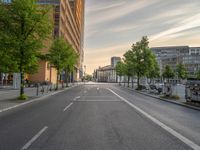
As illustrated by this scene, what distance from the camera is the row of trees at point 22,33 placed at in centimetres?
2092

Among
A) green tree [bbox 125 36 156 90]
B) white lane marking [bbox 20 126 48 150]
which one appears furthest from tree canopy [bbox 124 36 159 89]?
white lane marking [bbox 20 126 48 150]

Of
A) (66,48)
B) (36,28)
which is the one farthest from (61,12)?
(36,28)

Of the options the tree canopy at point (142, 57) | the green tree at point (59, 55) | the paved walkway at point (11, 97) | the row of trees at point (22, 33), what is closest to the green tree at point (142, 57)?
the tree canopy at point (142, 57)

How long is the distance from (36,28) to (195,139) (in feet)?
58.0

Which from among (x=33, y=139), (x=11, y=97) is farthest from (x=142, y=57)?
(x=33, y=139)

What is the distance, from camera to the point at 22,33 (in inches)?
874

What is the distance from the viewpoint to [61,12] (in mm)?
70688

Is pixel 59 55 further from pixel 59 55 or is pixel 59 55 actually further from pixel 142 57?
pixel 142 57

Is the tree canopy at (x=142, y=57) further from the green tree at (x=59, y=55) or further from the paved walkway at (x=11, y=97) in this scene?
the paved walkway at (x=11, y=97)

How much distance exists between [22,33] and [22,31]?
170mm

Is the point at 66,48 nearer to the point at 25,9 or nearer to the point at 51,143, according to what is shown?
the point at 25,9

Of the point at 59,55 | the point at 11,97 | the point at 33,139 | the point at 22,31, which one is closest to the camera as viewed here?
the point at 33,139

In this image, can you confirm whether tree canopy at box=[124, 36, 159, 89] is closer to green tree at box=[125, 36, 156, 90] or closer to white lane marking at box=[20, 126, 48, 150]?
green tree at box=[125, 36, 156, 90]

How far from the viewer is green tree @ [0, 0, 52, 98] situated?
21.1 m
